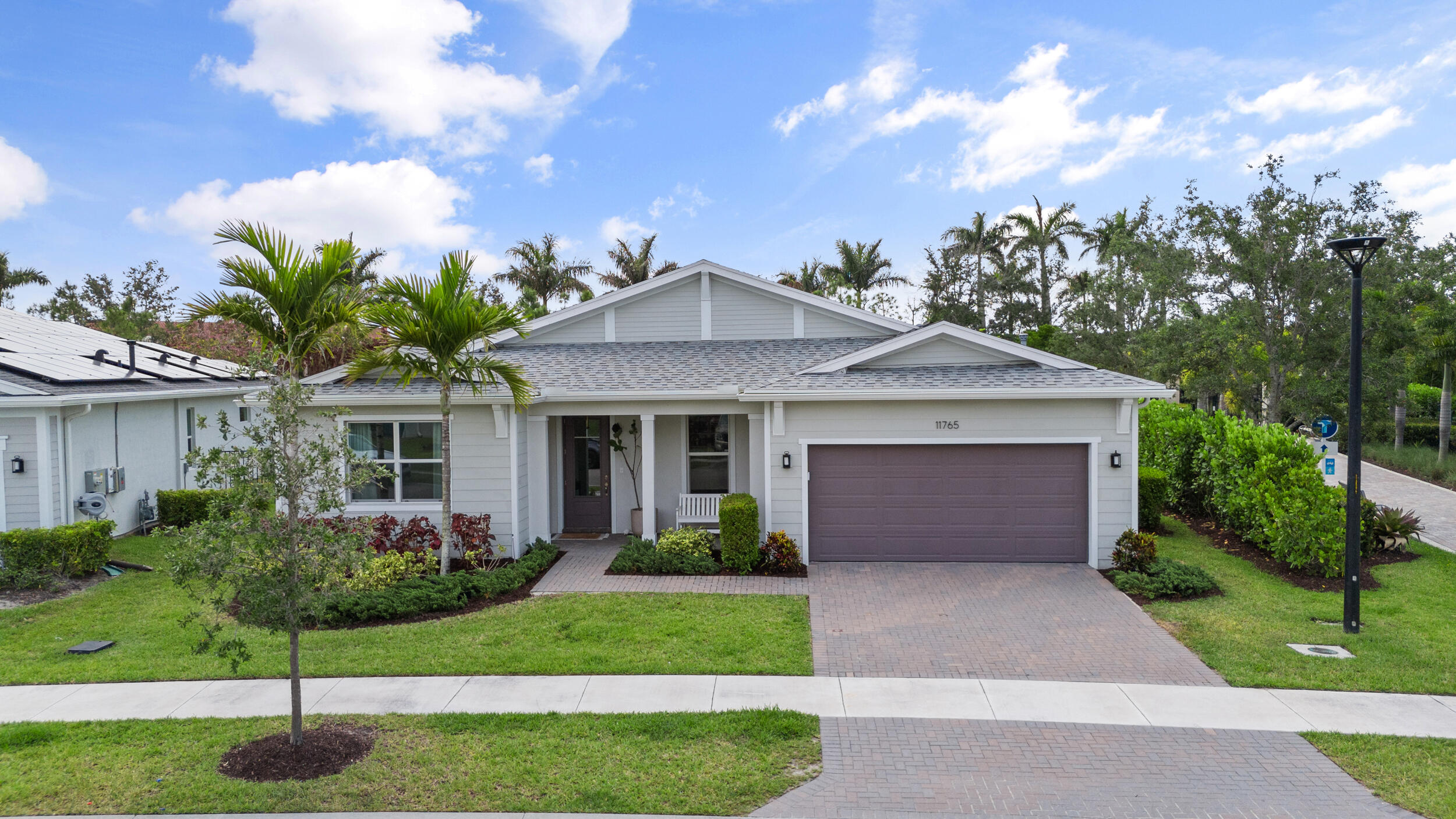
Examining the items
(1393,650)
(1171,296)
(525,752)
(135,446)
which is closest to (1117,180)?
(1171,296)

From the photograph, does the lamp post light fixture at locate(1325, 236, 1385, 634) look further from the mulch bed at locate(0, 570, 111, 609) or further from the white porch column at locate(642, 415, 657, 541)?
the mulch bed at locate(0, 570, 111, 609)

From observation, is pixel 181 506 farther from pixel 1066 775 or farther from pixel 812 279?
pixel 812 279

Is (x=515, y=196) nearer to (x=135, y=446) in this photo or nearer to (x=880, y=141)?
(x=880, y=141)

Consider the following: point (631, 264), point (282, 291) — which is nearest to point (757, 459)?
point (282, 291)

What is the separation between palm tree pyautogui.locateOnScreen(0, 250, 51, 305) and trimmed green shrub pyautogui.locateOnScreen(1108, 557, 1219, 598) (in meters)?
42.2

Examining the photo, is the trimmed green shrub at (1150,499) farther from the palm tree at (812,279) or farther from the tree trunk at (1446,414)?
the palm tree at (812,279)

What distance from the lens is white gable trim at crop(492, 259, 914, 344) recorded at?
51.7ft

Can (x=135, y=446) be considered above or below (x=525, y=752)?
above

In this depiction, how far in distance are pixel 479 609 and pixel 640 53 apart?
13.6 m

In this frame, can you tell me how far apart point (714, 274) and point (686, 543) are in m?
6.47

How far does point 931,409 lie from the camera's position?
11828mm

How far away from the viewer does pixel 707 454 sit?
46.2 feet

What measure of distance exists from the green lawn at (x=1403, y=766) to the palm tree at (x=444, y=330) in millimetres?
9901

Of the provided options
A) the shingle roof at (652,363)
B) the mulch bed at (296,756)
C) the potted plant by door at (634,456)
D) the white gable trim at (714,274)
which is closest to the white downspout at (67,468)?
the shingle roof at (652,363)
